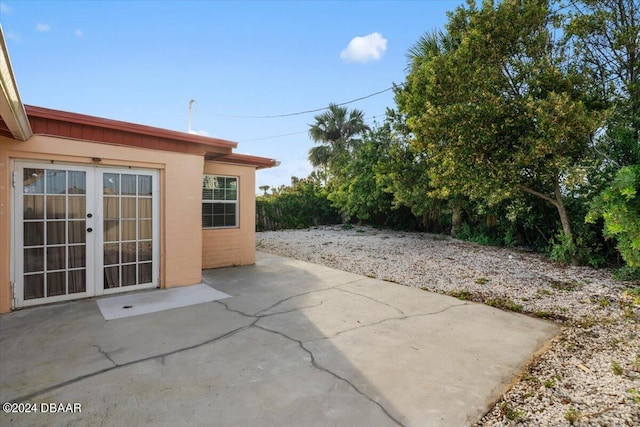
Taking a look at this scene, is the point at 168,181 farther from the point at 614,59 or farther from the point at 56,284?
the point at 614,59

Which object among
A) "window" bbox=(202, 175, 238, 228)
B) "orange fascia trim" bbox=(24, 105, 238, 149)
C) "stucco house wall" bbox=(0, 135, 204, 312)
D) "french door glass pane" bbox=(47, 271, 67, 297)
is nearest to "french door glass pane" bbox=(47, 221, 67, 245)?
"french door glass pane" bbox=(47, 271, 67, 297)

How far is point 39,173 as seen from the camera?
4.23m

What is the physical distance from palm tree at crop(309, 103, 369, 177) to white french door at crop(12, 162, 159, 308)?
47.1 ft

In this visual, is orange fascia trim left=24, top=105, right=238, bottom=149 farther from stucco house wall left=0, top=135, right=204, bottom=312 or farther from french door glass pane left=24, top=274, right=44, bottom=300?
french door glass pane left=24, top=274, right=44, bottom=300

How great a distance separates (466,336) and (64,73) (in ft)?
30.8

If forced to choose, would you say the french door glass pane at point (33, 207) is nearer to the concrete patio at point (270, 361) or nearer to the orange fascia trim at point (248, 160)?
the concrete patio at point (270, 361)

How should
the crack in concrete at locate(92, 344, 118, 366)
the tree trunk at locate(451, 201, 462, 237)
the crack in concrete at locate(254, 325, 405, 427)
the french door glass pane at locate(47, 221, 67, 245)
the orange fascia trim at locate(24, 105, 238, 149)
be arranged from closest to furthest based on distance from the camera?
the crack in concrete at locate(254, 325, 405, 427) < the crack in concrete at locate(92, 344, 118, 366) < the orange fascia trim at locate(24, 105, 238, 149) < the french door glass pane at locate(47, 221, 67, 245) < the tree trunk at locate(451, 201, 462, 237)

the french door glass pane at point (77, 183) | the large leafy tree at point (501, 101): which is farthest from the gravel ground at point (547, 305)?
the french door glass pane at point (77, 183)

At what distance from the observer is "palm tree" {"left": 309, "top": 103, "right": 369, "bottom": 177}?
1889 cm

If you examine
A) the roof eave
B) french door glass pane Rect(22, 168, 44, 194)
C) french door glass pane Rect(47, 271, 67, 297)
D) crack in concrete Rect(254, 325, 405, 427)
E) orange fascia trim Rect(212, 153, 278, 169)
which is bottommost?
crack in concrete Rect(254, 325, 405, 427)

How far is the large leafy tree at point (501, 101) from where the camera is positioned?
6.03 meters

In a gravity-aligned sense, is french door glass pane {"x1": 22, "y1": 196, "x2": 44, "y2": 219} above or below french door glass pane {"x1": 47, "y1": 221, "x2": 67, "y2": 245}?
above

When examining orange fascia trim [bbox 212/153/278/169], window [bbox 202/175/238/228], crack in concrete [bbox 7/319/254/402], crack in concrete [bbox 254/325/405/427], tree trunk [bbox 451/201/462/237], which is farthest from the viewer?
tree trunk [bbox 451/201/462/237]

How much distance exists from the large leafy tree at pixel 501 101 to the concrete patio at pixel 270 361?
11.1ft
